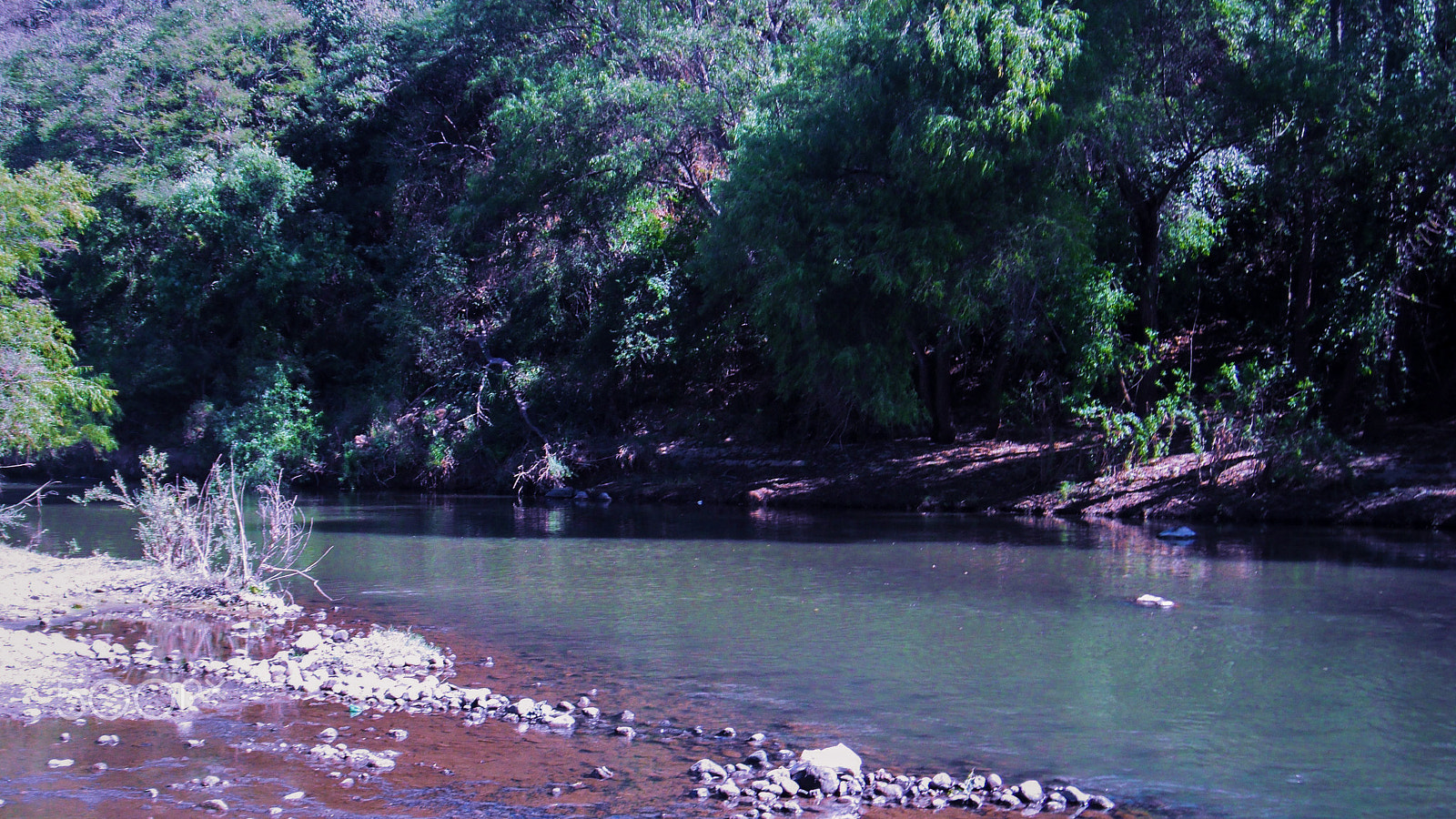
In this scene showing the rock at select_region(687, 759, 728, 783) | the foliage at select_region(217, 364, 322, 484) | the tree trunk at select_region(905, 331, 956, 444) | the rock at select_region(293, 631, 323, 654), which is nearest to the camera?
the rock at select_region(687, 759, 728, 783)

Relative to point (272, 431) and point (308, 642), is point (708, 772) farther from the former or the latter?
point (272, 431)

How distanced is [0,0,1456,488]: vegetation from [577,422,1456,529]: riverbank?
2.06ft

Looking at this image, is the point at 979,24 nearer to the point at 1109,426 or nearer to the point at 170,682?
the point at 1109,426

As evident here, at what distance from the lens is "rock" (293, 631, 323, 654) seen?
371 inches

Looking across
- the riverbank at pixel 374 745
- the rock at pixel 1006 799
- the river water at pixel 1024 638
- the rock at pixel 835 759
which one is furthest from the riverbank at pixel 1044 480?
the rock at pixel 835 759

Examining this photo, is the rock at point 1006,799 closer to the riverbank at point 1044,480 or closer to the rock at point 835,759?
the rock at point 835,759

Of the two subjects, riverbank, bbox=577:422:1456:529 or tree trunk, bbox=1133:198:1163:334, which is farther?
tree trunk, bbox=1133:198:1163:334

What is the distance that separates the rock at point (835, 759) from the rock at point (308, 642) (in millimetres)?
5134

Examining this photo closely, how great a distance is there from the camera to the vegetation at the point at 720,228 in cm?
1883

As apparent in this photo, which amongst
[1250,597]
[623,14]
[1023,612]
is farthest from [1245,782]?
[623,14]

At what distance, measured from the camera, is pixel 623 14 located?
27094mm

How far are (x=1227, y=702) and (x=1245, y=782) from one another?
177 centimetres

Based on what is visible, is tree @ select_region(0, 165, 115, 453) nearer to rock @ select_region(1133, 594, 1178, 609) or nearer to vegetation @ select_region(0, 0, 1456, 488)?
vegetation @ select_region(0, 0, 1456, 488)

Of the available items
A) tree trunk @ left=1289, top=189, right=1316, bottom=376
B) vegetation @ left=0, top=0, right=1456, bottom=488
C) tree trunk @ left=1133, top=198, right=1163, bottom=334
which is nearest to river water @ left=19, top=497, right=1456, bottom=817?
vegetation @ left=0, top=0, right=1456, bottom=488
